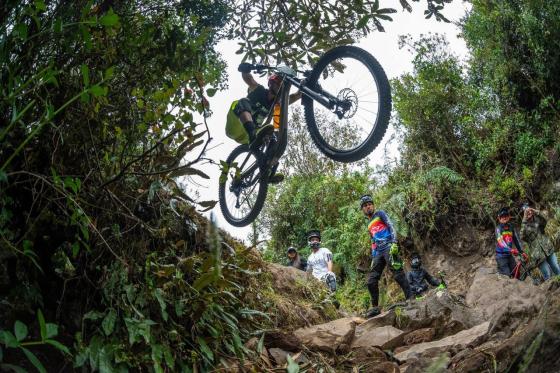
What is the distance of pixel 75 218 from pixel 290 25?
9.63 ft

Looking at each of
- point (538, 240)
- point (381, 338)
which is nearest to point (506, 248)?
point (538, 240)

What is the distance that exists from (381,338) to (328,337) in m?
0.61

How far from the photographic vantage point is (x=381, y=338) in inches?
186

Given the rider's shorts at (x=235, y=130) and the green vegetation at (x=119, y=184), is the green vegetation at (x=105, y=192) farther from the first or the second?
the rider's shorts at (x=235, y=130)

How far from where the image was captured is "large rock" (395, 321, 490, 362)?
13.0ft

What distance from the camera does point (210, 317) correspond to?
347cm

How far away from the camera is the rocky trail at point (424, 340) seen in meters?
A: 2.80

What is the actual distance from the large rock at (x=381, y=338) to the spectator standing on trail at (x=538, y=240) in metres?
5.55

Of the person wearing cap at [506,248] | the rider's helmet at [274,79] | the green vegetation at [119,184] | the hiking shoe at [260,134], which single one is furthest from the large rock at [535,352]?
the person wearing cap at [506,248]

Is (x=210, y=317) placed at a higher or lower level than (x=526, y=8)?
lower

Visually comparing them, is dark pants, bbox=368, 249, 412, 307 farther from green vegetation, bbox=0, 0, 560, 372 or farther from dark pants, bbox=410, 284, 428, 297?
green vegetation, bbox=0, 0, 560, 372

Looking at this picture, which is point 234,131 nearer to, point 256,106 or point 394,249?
point 256,106

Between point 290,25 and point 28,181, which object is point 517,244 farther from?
point 28,181

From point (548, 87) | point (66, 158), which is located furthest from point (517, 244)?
point (66, 158)
